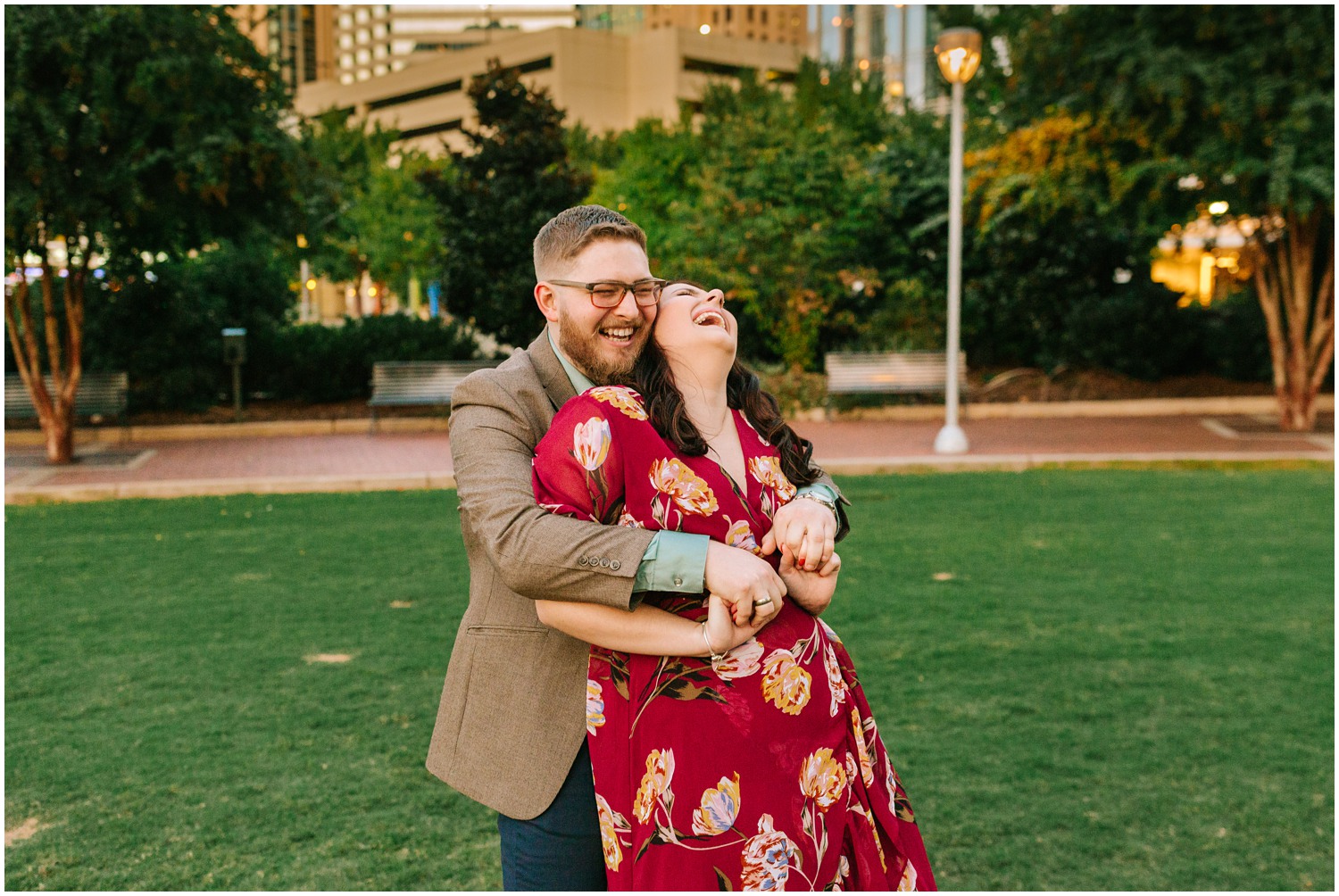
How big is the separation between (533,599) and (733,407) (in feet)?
1.70

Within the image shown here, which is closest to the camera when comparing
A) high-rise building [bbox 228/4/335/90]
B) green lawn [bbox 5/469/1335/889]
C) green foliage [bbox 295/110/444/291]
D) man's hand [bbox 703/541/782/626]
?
man's hand [bbox 703/541/782/626]

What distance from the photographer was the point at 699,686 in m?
1.95

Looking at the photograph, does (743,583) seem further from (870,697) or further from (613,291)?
(870,697)

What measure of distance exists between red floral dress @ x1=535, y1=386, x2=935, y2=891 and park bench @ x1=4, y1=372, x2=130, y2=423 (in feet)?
51.3

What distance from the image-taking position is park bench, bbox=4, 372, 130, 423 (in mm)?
15516

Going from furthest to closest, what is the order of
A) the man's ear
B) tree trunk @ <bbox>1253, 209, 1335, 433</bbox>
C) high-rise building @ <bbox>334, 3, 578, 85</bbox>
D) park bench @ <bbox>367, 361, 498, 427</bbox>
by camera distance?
high-rise building @ <bbox>334, 3, 578, 85</bbox> < park bench @ <bbox>367, 361, 498, 427</bbox> < tree trunk @ <bbox>1253, 209, 1335, 433</bbox> < the man's ear

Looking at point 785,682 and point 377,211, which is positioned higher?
point 377,211

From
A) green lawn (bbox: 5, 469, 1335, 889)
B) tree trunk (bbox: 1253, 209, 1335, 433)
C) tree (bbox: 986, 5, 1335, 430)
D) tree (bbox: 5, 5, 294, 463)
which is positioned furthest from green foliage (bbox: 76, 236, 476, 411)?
tree trunk (bbox: 1253, 209, 1335, 433)

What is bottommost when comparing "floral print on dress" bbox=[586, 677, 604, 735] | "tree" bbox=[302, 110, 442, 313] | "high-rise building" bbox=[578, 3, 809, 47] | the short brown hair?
"floral print on dress" bbox=[586, 677, 604, 735]

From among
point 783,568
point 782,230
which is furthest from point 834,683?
point 782,230

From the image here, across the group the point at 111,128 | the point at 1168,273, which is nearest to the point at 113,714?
the point at 111,128

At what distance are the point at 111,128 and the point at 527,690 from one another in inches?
498

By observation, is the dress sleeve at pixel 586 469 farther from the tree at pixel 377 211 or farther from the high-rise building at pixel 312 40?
the high-rise building at pixel 312 40

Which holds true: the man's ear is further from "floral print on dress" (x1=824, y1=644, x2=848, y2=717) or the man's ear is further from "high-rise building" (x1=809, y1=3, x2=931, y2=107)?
"high-rise building" (x1=809, y1=3, x2=931, y2=107)
